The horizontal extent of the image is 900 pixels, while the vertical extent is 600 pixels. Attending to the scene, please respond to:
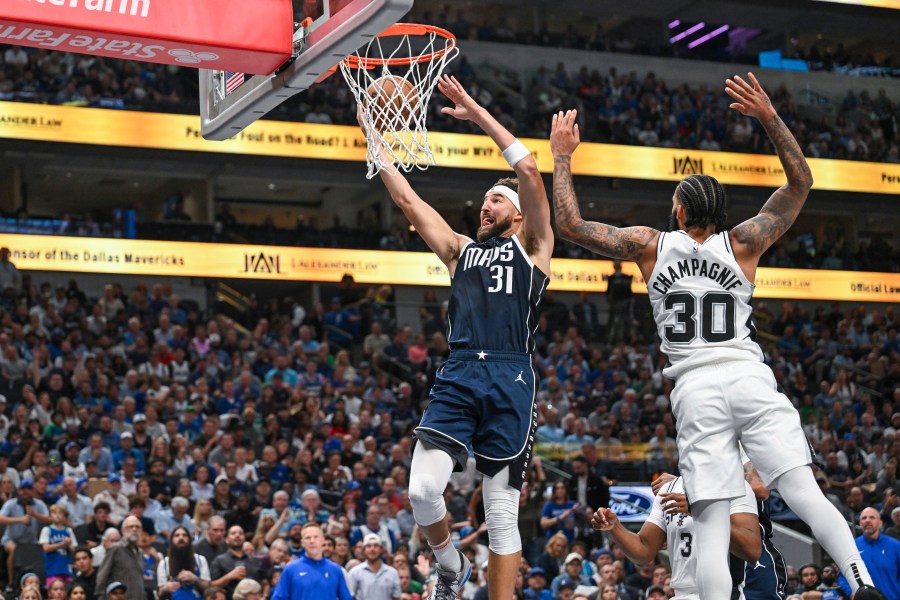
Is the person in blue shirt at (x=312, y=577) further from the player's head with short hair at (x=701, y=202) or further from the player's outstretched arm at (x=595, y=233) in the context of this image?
the player's head with short hair at (x=701, y=202)

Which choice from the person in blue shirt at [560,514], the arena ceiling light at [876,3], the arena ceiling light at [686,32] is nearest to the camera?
the person in blue shirt at [560,514]

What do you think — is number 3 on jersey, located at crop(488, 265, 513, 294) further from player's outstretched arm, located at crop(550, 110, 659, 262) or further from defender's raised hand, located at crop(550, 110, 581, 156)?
defender's raised hand, located at crop(550, 110, 581, 156)

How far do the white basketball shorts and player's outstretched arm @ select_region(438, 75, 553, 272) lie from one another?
1505 mm

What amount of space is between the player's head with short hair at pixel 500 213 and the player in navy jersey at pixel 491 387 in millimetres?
102

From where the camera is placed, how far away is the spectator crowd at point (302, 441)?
1427 cm

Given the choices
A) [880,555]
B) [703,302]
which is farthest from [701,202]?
[880,555]

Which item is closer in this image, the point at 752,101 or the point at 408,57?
the point at 752,101

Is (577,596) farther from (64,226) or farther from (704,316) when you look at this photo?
(64,226)

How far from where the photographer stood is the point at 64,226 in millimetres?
28531

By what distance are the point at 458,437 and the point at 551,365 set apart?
19056 mm

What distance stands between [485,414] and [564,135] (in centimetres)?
168

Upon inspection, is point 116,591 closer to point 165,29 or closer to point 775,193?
point 165,29

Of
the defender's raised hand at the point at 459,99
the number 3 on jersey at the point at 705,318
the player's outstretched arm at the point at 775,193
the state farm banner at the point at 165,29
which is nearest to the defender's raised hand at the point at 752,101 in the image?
the player's outstretched arm at the point at 775,193

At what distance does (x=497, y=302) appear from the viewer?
7031 millimetres
